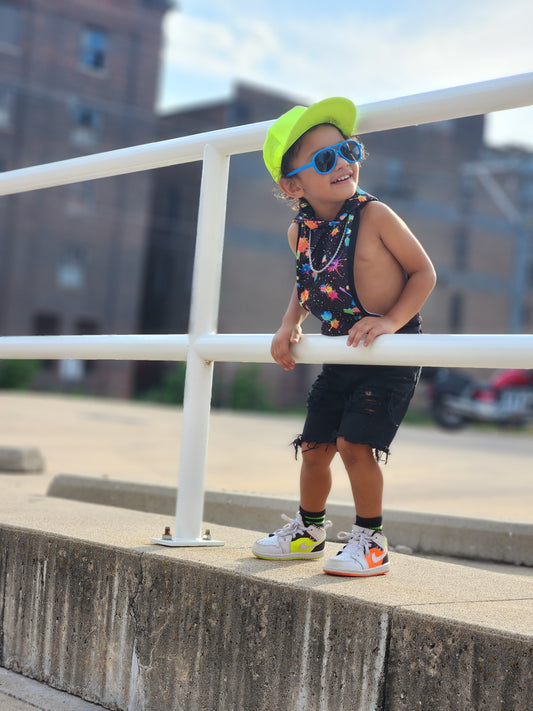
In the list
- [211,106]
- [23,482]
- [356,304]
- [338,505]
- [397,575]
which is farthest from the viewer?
[211,106]

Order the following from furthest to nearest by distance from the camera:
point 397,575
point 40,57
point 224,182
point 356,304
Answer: point 40,57 < point 224,182 < point 356,304 < point 397,575

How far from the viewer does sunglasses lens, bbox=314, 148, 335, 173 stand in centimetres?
225

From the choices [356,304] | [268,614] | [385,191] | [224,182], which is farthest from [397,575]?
[385,191]

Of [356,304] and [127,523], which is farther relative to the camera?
[127,523]

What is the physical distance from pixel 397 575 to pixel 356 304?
2.18 feet

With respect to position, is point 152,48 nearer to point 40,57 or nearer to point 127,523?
point 40,57

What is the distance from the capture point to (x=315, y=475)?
7.70ft

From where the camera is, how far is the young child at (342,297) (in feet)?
7.13

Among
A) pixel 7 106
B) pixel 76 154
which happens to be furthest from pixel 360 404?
pixel 76 154

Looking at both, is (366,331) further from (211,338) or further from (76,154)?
(76,154)

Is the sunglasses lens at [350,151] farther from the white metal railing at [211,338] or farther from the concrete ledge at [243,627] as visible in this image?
the concrete ledge at [243,627]

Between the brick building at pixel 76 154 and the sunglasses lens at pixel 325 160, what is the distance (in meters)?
28.7

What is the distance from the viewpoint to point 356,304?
2.25 metres

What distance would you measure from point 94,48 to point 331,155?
32582mm
